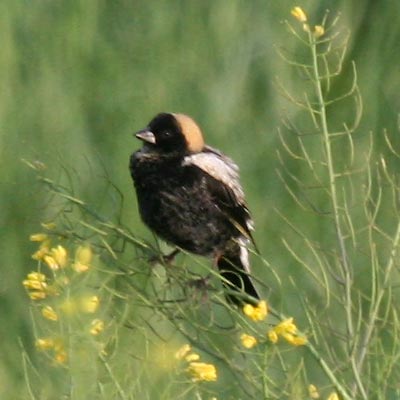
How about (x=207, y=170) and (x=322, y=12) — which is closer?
(x=207, y=170)

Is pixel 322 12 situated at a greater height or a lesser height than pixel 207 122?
greater

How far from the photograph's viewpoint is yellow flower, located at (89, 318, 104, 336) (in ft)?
7.52

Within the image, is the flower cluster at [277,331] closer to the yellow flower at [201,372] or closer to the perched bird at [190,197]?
the yellow flower at [201,372]

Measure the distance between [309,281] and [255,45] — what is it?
2.59 feet

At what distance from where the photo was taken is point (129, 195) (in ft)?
16.2

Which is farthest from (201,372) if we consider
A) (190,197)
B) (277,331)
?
(190,197)

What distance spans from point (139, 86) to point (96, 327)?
2.71 metres

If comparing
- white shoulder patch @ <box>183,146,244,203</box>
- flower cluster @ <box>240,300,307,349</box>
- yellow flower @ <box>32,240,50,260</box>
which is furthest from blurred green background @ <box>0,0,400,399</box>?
flower cluster @ <box>240,300,307,349</box>

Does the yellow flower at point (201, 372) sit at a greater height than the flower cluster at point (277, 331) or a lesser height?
lesser

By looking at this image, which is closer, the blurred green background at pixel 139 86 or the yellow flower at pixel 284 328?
the yellow flower at pixel 284 328

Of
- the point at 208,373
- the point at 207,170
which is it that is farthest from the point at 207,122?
the point at 208,373

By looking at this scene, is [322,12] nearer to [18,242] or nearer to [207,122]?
[207,122]

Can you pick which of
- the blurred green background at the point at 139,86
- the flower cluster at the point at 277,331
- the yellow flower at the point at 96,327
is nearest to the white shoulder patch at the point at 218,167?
the blurred green background at the point at 139,86

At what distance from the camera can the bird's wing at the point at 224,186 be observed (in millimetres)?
4031
